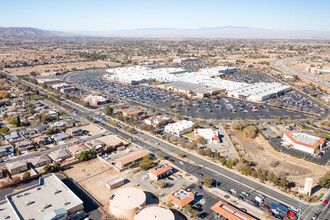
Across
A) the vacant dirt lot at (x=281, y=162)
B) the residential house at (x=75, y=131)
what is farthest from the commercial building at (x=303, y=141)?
the residential house at (x=75, y=131)

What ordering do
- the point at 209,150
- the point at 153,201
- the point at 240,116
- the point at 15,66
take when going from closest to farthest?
the point at 153,201 → the point at 209,150 → the point at 240,116 → the point at 15,66

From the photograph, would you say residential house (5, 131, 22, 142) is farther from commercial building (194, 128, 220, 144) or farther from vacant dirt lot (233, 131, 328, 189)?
vacant dirt lot (233, 131, 328, 189)

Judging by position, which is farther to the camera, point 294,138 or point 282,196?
point 294,138

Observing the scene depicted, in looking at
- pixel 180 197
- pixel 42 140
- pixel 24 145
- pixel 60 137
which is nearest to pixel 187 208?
pixel 180 197

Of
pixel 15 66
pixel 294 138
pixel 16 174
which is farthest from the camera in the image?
pixel 15 66

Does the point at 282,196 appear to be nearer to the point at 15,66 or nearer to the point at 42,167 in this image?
the point at 42,167

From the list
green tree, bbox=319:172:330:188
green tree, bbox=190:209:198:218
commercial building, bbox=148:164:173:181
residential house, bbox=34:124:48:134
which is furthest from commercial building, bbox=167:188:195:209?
residential house, bbox=34:124:48:134

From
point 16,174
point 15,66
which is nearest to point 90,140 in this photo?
point 16,174
